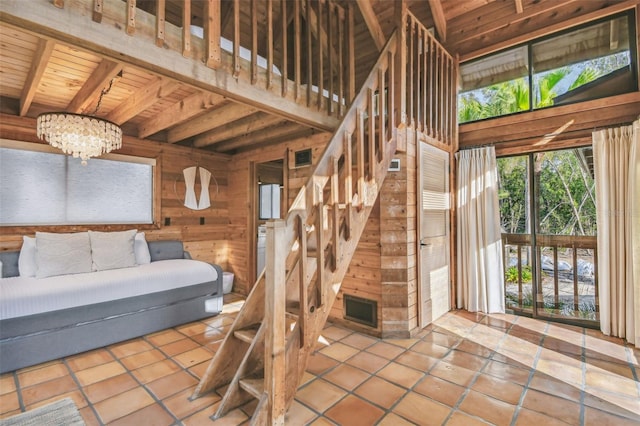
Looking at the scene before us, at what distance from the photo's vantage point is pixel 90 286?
2938 mm

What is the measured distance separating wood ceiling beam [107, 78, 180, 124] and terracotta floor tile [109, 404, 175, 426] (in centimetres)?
248

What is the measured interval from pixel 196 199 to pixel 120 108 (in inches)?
68.5

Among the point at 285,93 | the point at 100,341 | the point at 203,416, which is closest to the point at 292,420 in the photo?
the point at 203,416

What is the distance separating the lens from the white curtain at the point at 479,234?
3814 millimetres

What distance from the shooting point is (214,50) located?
2125 millimetres

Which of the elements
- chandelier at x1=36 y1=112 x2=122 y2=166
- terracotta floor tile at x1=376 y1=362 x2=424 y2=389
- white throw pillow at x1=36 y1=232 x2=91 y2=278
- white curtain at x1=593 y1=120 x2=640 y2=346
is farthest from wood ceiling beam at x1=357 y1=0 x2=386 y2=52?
white throw pillow at x1=36 y1=232 x2=91 y2=278

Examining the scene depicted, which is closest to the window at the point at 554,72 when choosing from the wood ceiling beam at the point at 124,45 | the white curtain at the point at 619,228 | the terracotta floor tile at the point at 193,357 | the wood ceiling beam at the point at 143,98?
the white curtain at the point at 619,228

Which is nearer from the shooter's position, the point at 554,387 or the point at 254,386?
the point at 254,386

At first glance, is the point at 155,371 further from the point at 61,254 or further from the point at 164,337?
the point at 61,254

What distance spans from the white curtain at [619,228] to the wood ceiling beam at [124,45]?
133 inches

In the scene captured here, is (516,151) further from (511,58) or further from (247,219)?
(247,219)

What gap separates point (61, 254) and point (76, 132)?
A: 1.42 metres

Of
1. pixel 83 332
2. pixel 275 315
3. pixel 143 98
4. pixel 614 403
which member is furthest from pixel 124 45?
pixel 614 403

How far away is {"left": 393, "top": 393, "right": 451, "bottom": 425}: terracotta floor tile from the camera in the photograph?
1.93 m
